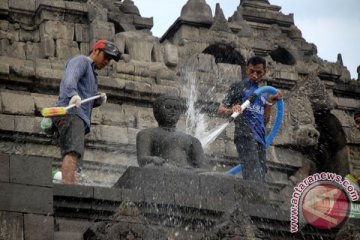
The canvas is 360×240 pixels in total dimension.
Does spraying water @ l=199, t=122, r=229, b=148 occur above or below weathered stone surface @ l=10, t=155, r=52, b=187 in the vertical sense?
above

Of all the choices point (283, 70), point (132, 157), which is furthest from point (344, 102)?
point (132, 157)

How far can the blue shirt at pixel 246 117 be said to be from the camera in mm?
20375

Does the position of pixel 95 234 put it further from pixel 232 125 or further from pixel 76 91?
pixel 232 125

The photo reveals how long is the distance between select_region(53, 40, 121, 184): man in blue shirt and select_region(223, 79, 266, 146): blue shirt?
8.06 feet

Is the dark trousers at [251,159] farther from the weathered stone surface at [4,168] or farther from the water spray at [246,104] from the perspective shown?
the weathered stone surface at [4,168]

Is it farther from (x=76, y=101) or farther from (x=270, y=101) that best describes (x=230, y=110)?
(x=76, y=101)

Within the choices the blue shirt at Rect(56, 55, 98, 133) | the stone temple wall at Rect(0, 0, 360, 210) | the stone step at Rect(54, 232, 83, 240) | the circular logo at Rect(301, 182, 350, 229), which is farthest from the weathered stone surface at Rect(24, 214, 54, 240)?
the stone temple wall at Rect(0, 0, 360, 210)

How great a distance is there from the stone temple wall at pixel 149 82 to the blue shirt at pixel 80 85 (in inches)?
127

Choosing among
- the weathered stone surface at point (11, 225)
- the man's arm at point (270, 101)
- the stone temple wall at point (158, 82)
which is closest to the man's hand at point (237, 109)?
the man's arm at point (270, 101)

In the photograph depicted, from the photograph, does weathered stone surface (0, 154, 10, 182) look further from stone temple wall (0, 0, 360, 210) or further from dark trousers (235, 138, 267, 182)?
stone temple wall (0, 0, 360, 210)

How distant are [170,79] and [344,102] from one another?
421 centimetres

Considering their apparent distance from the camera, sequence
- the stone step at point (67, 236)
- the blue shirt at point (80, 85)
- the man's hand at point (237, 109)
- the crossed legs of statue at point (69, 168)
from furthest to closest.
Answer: the man's hand at point (237, 109), the blue shirt at point (80, 85), the crossed legs of statue at point (69, 168), the stone step at point (67, 236)

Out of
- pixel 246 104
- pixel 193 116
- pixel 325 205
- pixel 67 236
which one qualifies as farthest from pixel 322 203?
pixel 193 116

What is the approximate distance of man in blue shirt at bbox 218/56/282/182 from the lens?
20.1 meters
